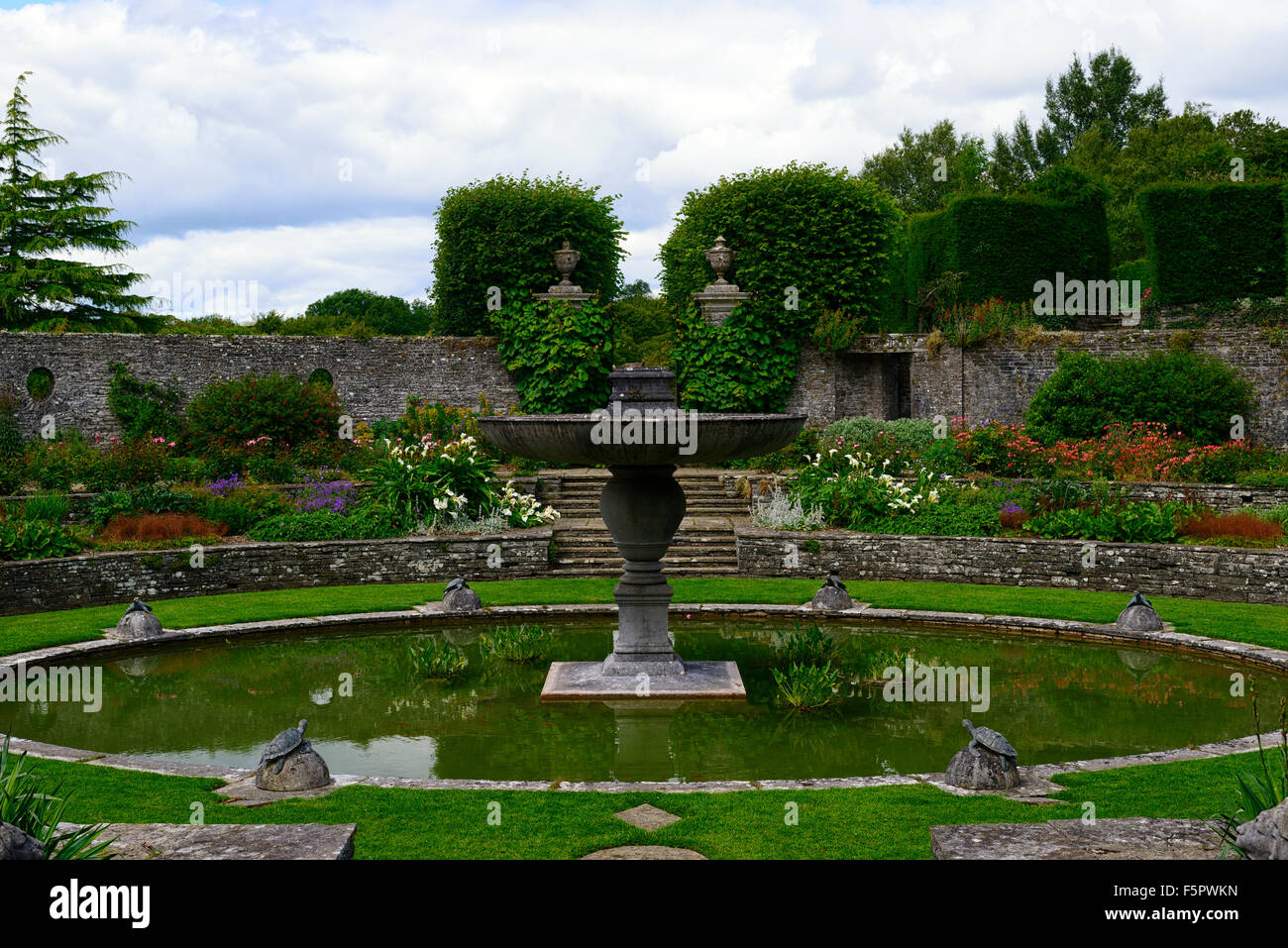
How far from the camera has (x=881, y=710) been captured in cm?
852

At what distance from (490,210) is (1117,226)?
85.6ft

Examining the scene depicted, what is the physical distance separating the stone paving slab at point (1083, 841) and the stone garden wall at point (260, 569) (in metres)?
10.8

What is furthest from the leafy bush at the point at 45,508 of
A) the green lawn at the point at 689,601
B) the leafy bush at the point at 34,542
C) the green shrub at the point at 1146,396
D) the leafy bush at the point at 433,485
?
the green shrub at the point at 1146,396

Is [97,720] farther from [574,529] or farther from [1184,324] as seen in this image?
[1184,324]

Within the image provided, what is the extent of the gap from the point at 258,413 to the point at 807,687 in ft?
45.6

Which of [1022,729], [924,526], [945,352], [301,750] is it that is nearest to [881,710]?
[1022,729]

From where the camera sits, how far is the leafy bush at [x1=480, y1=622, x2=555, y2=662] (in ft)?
33.6

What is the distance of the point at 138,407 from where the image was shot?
1994 cm

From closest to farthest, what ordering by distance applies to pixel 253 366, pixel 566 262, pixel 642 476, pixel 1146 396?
pixel 642 476
pixel 1146 396
pixel 253 366
pixel 566 262

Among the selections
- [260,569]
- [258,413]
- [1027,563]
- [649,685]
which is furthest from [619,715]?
[258,413]

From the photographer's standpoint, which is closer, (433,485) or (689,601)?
(689,601)

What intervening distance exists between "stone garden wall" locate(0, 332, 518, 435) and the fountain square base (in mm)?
13511

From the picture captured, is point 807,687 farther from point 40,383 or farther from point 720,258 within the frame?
point 40,383

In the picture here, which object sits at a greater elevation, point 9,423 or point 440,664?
point 9,423
